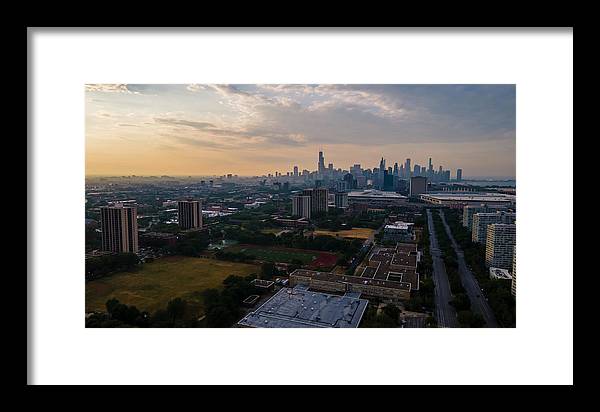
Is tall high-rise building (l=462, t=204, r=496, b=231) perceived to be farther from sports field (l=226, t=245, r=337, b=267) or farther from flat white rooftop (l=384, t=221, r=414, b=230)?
sports field (l=226, t=245, r=337, b=267)

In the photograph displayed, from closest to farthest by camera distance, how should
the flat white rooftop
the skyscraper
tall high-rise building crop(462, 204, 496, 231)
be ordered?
the skyscraper
tall high-rise building crop(462, 204, 496, 231)
the flat white rooftop

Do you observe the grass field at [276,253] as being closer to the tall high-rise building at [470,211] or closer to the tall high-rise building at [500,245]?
the tall high-rise building at [500,245]

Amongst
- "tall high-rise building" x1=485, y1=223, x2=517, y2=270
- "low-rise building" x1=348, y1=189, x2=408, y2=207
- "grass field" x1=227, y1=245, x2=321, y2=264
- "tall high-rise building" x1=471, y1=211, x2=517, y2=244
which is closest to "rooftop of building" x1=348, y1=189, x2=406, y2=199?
"low-rise building" x1=348, y1=189, x2=408, y2=207

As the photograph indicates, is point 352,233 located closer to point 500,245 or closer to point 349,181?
point 349,181

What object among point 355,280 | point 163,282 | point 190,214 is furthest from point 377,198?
point 163,282

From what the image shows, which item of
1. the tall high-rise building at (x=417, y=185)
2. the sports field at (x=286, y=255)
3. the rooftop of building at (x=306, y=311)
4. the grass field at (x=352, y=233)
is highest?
the tall high-rise building at (x=417, y=185)

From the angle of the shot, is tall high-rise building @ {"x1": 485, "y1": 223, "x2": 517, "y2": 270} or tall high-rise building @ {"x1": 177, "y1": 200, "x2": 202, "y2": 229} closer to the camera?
tall high-rise building @ {"x1": 485, "y1": 223, "x2": 517, "y2": 270}

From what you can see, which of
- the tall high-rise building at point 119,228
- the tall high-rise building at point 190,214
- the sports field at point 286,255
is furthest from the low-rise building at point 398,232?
the tall high-rise building at point 119,228
